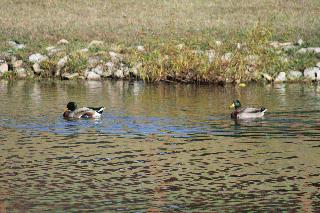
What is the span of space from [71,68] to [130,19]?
1426 centimetres

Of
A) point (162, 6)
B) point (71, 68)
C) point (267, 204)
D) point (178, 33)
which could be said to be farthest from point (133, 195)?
point (162, 6)

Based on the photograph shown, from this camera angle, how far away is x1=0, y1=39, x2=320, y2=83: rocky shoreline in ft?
142

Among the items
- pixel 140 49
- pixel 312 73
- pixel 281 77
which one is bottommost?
pixel 281 77

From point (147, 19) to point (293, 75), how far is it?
1767 cm

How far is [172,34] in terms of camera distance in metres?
47.6

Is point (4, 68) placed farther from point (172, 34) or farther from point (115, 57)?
point (172, 34)

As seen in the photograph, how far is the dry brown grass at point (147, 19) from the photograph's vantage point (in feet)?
181

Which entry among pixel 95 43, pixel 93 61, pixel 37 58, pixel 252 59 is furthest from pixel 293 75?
pixel 37 58

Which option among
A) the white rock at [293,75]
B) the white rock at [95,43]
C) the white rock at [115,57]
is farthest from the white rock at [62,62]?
the white rock at [293,75]

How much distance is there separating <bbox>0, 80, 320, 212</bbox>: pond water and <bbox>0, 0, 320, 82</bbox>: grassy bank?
Answer: 6.19 m

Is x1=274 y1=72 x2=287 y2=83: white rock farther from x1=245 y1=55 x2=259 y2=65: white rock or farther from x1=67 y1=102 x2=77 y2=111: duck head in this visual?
x1=67 y1=102 x2=77 y2=111: duck head

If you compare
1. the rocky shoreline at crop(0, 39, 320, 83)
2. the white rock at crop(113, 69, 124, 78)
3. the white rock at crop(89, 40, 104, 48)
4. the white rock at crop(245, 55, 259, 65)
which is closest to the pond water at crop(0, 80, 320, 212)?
the rocky shoreline at crop(0, 39, 320, 83)

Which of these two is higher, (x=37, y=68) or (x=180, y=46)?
(x=180, y=46)

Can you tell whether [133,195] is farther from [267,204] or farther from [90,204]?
[267,204]
